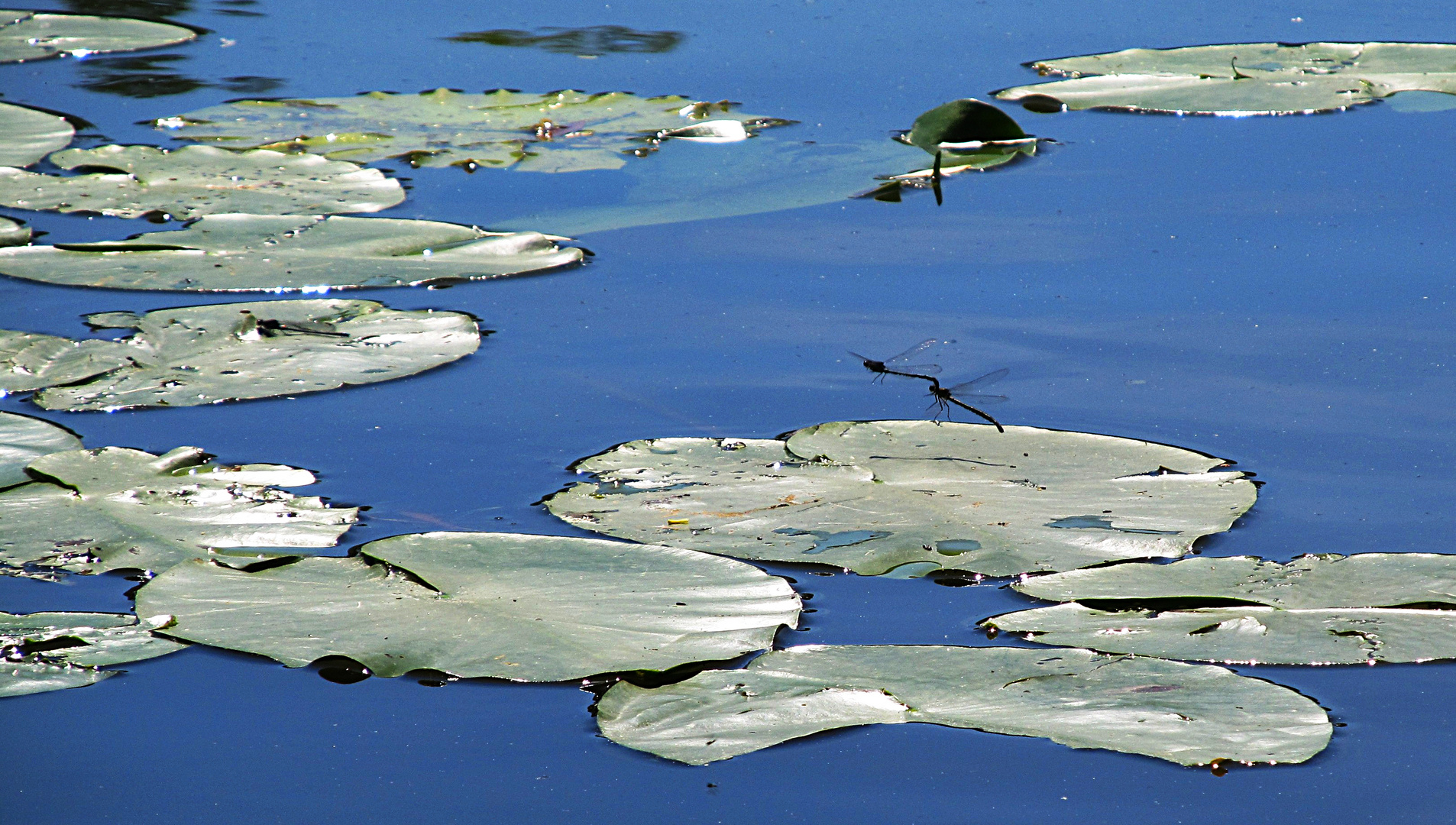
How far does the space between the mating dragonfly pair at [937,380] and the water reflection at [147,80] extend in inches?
141

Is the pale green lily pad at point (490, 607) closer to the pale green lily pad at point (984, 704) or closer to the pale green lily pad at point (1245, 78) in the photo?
the pale green lily pad at point (984, 704)

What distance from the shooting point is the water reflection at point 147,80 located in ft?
19.5

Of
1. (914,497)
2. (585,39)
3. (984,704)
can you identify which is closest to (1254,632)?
(984,704)

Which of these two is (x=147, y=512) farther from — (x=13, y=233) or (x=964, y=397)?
(x=13, y=233)

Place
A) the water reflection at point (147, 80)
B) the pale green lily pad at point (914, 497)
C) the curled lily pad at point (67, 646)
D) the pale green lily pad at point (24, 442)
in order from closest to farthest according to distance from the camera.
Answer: the curled lily pad at point (67, 646), the pale green lily pad at point (914, 497), the pale green lily pad at point (24, 442), the water reflection at point (147, 80)

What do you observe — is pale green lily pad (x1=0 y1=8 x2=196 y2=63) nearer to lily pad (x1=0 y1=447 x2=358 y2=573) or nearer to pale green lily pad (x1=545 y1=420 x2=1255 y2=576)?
lily pad (x1=0 y1=447 x2=358 y2=573)

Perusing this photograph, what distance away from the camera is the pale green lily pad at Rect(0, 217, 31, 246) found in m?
4.06

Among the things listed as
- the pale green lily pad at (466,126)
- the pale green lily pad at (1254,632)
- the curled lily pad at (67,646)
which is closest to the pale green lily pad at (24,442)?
the curled lily pad at (67,646)

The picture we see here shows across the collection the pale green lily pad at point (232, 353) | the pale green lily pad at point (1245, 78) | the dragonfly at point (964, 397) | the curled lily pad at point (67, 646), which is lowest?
the curled lily pad at point (67, 646)

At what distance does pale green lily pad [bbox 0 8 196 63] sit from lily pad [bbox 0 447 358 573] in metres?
4.46

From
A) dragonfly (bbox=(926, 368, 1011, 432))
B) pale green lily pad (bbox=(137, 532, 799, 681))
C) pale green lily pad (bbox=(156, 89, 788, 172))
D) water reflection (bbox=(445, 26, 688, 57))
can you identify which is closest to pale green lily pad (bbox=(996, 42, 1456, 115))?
pale green lily pad (bbox=(156, 89, 788, 172))

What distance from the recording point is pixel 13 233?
4.12m

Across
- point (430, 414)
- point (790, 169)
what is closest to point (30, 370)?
point (430, 414)

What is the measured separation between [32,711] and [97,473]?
0.71m
